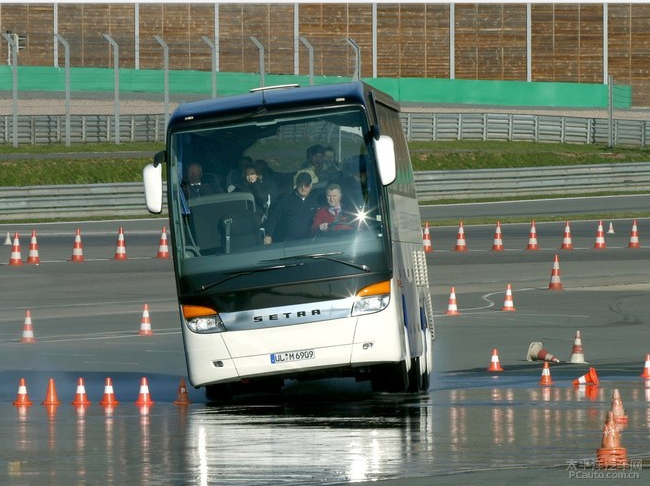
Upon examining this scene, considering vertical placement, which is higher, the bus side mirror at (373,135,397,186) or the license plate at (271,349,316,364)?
the bus side mirror at (373,135,397,186)

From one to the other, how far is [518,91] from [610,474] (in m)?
54.2

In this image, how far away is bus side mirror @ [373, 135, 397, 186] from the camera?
13539 mm

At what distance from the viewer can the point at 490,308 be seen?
23906 mm

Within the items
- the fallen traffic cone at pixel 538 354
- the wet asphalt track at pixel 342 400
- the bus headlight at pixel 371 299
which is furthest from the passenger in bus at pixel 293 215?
the fallen traffic cone at pixel 538 354

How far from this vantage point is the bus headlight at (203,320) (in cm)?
1380

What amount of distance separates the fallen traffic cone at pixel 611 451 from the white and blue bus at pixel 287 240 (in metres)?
4.25

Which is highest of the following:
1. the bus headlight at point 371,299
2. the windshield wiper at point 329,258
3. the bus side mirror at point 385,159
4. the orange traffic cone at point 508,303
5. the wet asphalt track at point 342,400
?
the bus side mirror at point 385,159

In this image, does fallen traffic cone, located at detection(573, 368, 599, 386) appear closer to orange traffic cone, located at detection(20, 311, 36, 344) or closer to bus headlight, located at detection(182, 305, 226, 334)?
bus headlight, located at detection(182, 305, 226, 334)

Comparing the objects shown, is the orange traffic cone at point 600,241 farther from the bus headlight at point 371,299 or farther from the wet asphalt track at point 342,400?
the bus headlight at point 371,299

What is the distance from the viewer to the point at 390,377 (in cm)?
1431

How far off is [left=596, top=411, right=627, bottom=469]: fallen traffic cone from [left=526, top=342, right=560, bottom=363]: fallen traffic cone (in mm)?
8093

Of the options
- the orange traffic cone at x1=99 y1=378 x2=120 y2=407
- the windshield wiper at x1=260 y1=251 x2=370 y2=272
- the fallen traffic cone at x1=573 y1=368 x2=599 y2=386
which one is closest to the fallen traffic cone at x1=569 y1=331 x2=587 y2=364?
the fallen traffic cone at x1=573 y1=368 x2=599 y2=386

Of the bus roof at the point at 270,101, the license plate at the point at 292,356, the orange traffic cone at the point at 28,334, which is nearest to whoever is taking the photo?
the license plate at the point at 292,356

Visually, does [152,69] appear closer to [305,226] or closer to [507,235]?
[507,235]
